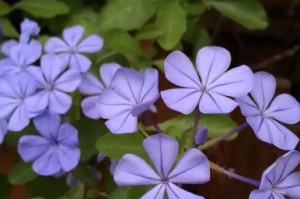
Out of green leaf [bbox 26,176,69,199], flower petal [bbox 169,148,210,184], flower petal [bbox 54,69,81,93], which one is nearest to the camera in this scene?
flower petal [bbox 169,148,210,184]

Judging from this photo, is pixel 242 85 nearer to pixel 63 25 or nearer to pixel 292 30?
pixel 63 25

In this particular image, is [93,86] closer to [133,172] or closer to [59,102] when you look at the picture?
[59,102]

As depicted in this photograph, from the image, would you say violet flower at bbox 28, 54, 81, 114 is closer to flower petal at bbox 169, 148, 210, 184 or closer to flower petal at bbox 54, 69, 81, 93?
flower petal at bbox 54, 69, 81, 93

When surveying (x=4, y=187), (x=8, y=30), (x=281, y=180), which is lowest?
(x=4, y=187)

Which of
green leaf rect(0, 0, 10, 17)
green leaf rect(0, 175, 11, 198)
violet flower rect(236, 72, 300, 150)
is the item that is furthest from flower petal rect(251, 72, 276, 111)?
green leaf rect(0, 0, 10, 17)

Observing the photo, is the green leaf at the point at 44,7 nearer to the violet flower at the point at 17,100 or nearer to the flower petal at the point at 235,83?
the violet flower at the point at 17,100

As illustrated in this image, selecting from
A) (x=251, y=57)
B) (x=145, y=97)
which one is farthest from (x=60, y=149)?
(x=251, y=57)

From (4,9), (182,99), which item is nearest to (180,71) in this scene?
(182,99)
